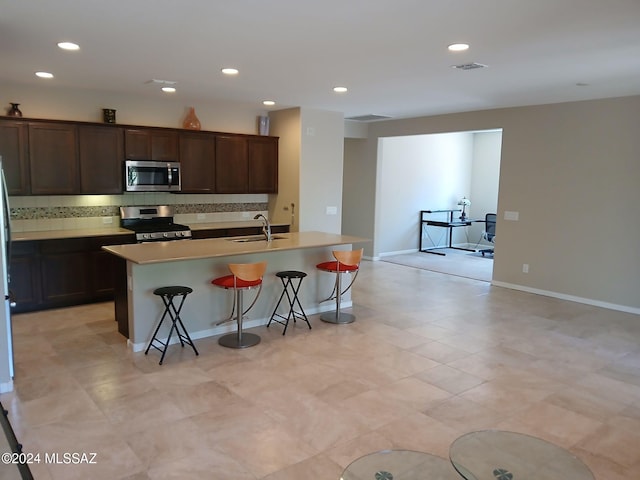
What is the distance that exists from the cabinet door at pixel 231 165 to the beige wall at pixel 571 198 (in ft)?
11.6

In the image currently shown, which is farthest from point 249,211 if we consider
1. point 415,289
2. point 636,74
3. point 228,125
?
point 636,74

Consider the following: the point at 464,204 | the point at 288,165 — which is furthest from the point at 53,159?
the point at 464,204

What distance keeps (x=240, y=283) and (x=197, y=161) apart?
120 inches

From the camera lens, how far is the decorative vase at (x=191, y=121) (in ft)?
22.5

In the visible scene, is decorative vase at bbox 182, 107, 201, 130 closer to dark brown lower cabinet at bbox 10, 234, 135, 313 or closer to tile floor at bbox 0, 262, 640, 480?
dark brown lower cabinet at bbox 10, 234, 135, 313

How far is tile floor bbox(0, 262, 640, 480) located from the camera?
2.86m

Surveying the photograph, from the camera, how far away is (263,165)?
7590mm

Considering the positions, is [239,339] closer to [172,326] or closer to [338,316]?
[172,326]

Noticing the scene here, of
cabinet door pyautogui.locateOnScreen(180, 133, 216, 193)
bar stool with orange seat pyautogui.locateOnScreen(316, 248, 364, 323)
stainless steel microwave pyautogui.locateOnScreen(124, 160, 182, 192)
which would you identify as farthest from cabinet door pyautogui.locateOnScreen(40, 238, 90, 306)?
bar stool with orange seat pyautogui.locateOnScreen(316, 248, 364, 323)

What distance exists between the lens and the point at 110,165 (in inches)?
243

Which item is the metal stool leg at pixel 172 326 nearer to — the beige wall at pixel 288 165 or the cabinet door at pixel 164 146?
the cabinet door at pixel 164 146

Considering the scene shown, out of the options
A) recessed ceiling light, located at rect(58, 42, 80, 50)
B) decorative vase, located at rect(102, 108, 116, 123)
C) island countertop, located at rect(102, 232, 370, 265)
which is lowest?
island countertop, located at rect(102, 232, 370, 265)

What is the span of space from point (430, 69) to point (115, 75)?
132 inches

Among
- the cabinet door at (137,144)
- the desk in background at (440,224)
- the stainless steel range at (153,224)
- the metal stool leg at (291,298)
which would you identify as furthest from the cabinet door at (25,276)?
the desk in background at (440,224)
